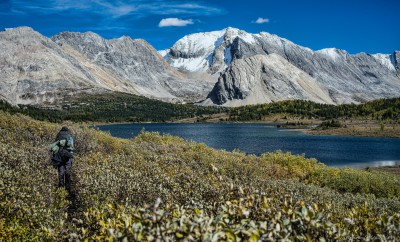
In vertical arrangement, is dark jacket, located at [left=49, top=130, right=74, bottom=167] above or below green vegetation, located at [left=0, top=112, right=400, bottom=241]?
above

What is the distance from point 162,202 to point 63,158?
6.54m

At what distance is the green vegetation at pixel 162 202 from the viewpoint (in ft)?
20.8

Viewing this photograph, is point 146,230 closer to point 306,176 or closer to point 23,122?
point 23,122

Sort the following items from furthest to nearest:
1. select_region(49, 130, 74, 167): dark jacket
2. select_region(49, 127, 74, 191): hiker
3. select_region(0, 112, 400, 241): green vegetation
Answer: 1. select_region(49, 130, 74, 167): dark jacket
2. select_region(49, 127, 74, 191): hiker
3. select_region(0, 112, 400, 241): green vegetation

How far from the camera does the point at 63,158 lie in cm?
1700

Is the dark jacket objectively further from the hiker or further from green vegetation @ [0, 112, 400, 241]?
green vegetation @ [0, 112, 400, 241]

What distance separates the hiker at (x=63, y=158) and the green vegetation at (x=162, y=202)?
461 mm

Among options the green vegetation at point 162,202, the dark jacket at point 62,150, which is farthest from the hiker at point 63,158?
the green vegetation at point 162,202

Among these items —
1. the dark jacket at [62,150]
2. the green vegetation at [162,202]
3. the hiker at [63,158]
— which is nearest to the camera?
the green vegetation at [162,202]

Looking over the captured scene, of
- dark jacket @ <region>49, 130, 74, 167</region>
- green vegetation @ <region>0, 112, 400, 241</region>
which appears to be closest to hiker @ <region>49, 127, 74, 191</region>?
dark jacket @ <region>49, 130, 74, 167</region>

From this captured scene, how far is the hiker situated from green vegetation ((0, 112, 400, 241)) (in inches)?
18.1

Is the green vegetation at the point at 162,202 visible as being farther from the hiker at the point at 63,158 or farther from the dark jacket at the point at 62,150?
the dark jacket at the point at 62,150

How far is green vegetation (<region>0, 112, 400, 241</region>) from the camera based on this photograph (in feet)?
20.8

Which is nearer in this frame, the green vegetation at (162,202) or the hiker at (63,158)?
the green vegetation at (162,202)
